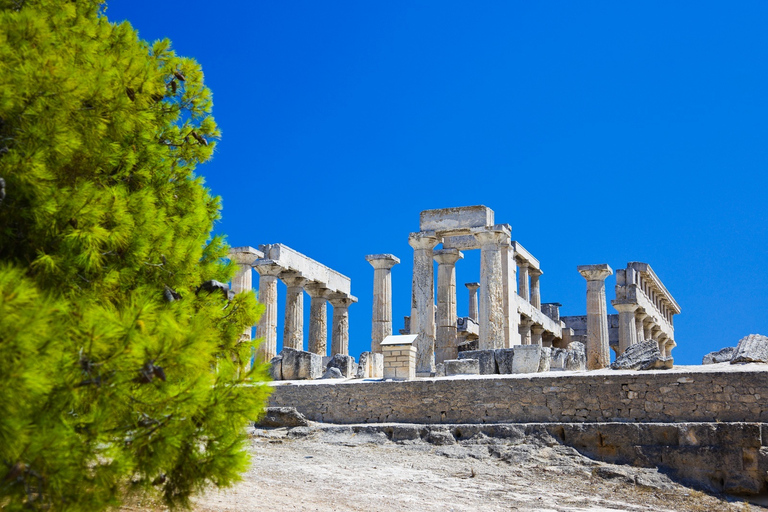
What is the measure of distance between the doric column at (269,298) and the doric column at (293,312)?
1097mm

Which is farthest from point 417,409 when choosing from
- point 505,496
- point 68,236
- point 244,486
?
point 68,236

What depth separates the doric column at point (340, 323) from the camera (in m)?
31.7

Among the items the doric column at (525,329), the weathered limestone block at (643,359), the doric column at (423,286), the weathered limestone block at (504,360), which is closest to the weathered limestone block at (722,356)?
the weathered limestone block at (643,359)

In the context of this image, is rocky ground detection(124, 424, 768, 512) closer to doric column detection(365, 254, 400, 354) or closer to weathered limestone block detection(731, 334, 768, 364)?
weathered limestone block detection(731, 334, 768, 364)

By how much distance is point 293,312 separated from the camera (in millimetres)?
29234

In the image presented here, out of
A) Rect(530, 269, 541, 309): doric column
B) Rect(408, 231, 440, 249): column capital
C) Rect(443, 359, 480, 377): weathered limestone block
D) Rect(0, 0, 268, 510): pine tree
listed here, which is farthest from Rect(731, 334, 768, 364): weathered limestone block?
Rect(530, 269, 541, 309): doric column

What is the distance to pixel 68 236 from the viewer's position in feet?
20.0

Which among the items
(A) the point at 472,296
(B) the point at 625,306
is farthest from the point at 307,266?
(B) the point at 625,306

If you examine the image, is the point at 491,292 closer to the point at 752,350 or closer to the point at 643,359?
the point at 643,359

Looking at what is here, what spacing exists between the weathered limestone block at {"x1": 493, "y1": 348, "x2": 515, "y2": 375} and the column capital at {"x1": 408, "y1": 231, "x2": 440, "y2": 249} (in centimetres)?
654

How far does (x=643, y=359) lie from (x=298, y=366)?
376 inches

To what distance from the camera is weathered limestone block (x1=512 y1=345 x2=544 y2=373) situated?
1864 centimetres

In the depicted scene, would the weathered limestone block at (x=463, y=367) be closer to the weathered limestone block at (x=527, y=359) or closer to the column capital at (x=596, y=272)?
the weathered limestone block at (x=527, y=359)

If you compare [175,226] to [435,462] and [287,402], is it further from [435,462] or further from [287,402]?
[287,402]
